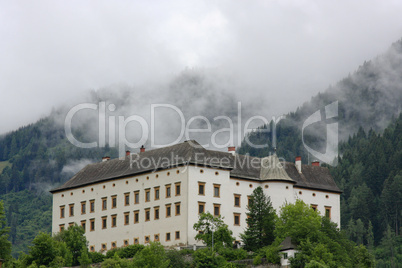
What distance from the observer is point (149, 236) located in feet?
313

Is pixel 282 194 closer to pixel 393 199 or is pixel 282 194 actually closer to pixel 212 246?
pixel 212 246

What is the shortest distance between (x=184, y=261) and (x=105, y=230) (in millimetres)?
19121

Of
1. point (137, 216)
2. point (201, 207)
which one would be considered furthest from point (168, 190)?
point (137, 216)

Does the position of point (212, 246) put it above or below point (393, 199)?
below

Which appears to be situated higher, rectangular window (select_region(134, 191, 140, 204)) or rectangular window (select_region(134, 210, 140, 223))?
rectangular window (select_region(134, 191, 140, 204))

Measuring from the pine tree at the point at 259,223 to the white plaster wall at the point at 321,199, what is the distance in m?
11.2

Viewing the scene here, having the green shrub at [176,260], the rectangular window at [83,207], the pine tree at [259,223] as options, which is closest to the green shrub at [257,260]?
the pine tree at [259,223]

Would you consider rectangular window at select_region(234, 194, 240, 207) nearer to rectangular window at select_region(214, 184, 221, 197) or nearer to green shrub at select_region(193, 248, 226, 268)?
rectangular window at select_region(214, 184, 221, 197)

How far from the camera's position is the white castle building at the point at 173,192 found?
93.6 m

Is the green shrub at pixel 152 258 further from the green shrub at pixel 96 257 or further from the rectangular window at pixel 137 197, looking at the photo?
the rectangular window at pixel 137 197

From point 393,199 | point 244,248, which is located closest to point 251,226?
point 244,248

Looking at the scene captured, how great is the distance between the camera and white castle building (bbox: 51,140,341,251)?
9356cm

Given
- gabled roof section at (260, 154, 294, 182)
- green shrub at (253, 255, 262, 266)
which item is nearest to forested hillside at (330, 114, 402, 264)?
gabled roof section at (260, 154, 294, 182)

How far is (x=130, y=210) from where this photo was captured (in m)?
98.3
